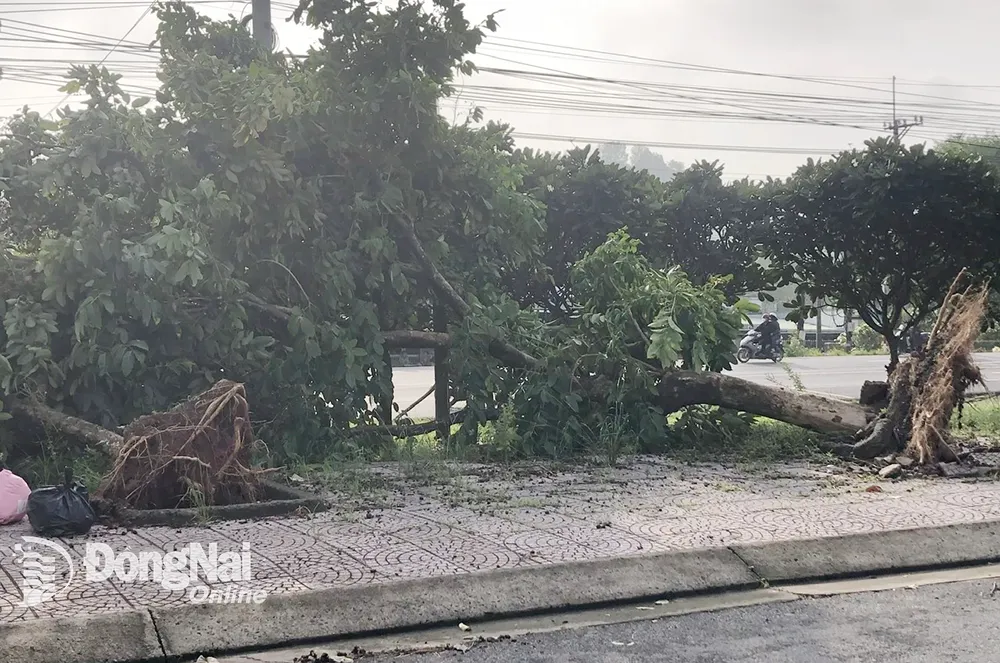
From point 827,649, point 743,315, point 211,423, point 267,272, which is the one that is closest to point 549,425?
point 743,315

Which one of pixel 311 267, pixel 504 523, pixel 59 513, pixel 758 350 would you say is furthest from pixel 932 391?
pixel 758 350

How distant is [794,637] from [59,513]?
13.4ft

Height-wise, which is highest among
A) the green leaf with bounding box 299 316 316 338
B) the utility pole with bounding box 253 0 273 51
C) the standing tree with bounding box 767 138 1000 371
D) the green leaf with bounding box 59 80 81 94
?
the utility pole with bounding box 253 0 273 51

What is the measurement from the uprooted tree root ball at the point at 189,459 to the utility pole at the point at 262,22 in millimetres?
5104

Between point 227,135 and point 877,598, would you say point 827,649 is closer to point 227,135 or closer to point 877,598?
point 877,598

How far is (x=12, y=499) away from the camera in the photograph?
6.34 m

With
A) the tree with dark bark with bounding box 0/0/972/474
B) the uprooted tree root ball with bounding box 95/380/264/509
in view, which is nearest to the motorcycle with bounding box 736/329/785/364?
the tree with dark bark with bounding box 0/0/972/474

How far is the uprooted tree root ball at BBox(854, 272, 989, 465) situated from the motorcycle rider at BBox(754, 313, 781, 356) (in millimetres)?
19338

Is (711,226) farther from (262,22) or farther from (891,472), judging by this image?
(262,22)

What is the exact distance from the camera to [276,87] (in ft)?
27.8

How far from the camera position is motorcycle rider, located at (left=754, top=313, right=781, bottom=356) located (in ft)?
92.0

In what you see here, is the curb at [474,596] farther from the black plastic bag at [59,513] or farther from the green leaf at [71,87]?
the green leaf at [71,87]
